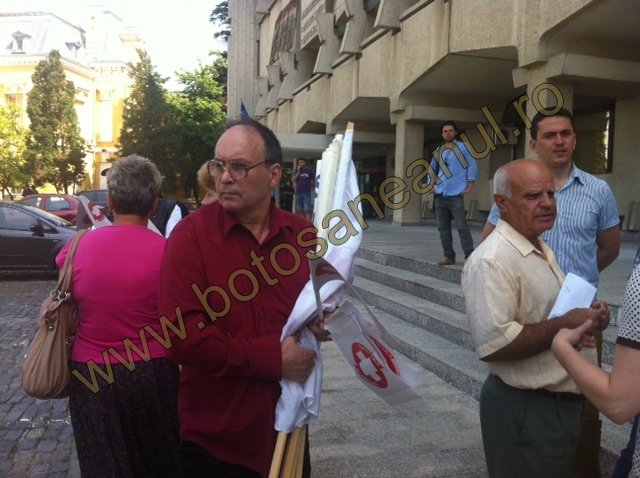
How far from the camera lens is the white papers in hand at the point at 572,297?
2170 mm

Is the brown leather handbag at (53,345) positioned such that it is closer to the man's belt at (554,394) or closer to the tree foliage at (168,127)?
the man's belt at (554,394)

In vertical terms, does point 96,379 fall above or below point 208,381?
below

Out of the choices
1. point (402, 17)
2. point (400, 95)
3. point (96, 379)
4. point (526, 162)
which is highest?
A: point (402, 17)

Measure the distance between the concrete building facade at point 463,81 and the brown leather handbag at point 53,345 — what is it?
3.74 metres

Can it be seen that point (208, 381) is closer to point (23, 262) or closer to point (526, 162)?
point (526, 162)

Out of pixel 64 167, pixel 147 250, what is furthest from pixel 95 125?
pixel 147 250

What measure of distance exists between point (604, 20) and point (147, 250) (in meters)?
9.54

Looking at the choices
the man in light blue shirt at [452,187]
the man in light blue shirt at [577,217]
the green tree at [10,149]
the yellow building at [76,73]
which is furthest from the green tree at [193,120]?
the man in light blue shirt at [577,217]

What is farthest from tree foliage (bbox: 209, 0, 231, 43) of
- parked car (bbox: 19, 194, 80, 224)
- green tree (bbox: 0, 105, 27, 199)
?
parked car (bbox: 19, 194, 80, 224)

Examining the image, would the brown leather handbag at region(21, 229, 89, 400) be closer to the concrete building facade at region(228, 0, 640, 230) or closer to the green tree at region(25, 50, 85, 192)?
the concrete building facade at region(228, 0, 640, 230)

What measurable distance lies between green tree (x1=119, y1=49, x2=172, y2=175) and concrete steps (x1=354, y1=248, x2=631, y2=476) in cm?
3577

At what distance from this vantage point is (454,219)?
318 inches

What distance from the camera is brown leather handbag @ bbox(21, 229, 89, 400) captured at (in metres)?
2.80

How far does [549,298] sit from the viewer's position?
2375 millimetres
